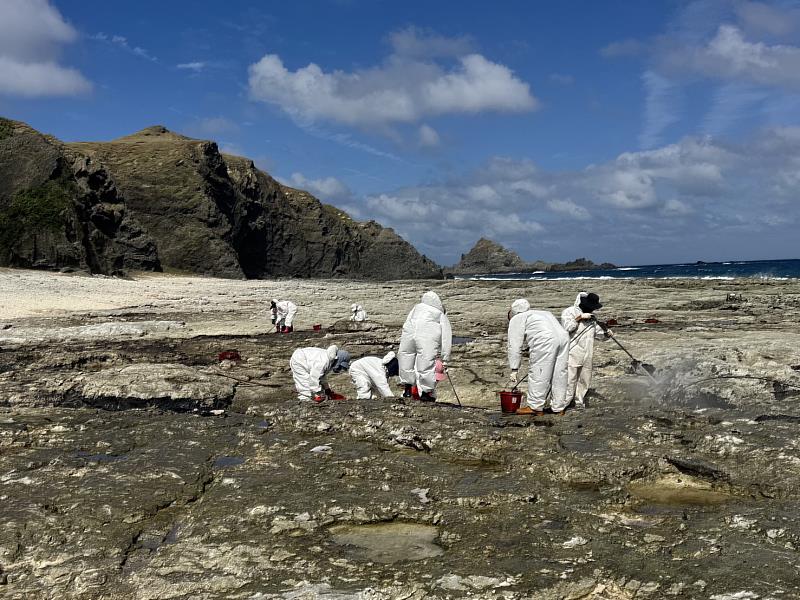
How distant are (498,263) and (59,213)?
133 metres

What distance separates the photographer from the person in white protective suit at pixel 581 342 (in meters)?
9.27

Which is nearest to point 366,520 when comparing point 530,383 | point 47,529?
point 47,529

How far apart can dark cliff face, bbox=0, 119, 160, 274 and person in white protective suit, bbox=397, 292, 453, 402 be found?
35.8 meters

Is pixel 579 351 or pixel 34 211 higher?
pixel 34 211

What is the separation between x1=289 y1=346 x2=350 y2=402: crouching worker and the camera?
9961 mm

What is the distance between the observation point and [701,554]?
4184 millimetres

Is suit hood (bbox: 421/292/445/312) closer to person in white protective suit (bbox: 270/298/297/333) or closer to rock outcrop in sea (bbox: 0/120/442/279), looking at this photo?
person in white protective suit (bbox: 270/298/297/333)

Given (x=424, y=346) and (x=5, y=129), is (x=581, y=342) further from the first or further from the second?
(x=5, y=129)

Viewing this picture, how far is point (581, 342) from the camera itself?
9.31m

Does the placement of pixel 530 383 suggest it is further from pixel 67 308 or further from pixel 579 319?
pixel 67 308

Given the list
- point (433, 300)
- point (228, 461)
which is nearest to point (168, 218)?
point (433, 300)

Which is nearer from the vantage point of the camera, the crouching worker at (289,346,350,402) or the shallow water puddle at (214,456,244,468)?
the shallow water puddle at (214,456,244,468)

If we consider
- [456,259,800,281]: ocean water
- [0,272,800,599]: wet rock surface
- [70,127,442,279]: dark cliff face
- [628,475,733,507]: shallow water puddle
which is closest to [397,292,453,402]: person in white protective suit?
[0,272,800,599]: wet rock surface

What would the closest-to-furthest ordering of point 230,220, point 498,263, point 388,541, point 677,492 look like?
1. point 388,541
2. point 677,492
3. point 230,220
4. point 498,263
